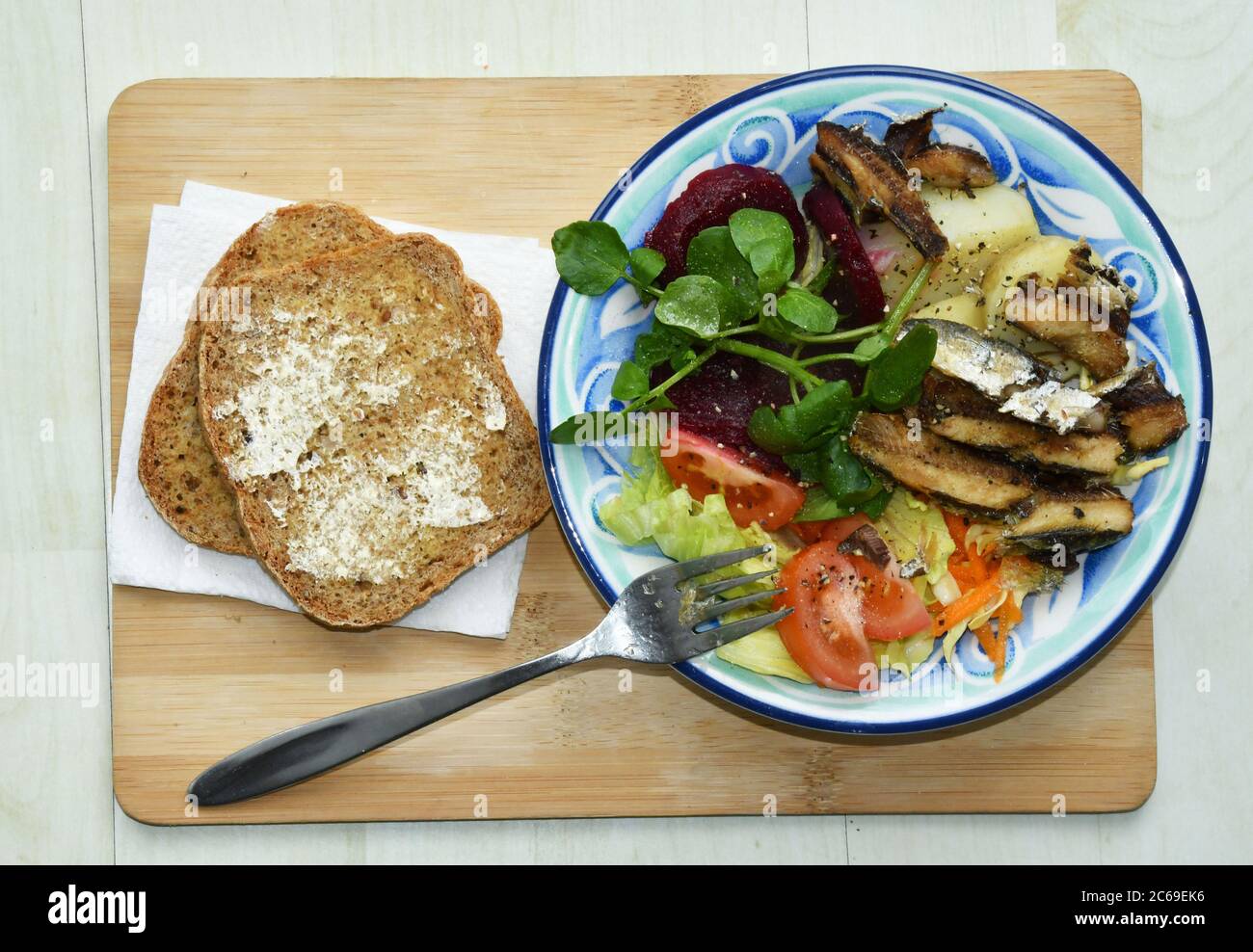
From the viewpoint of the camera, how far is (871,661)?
254 centimetres

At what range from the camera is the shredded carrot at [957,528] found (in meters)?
2.64

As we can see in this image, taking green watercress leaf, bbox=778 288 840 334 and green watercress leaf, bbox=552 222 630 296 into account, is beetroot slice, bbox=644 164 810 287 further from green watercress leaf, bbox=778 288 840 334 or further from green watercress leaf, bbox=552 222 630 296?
green watercress leaf, bbox=778 288 840 334

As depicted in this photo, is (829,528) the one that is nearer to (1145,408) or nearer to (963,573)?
(963,573)

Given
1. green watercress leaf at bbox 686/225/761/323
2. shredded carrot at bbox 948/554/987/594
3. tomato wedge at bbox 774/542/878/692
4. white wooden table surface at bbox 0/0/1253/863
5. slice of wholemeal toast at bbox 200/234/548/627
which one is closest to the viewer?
green watercress leaf at bbox 686/225/761/323

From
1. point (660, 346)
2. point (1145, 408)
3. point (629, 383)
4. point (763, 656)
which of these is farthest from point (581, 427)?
point (1145, 408)

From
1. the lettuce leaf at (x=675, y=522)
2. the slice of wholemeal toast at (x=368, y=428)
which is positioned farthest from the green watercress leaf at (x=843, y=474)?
the slice of wholemeal toast at (x=368, y=428)

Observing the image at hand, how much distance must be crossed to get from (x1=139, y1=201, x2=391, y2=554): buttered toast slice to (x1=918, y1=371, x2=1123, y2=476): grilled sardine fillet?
1.48 m

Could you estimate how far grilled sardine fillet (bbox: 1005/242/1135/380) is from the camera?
2465mm

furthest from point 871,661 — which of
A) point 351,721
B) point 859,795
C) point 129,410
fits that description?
point 129,410

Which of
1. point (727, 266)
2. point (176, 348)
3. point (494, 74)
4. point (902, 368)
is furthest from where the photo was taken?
point (494, 74)

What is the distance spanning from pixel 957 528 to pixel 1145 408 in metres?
0.51

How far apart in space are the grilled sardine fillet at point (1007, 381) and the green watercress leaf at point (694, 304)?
43 centimetres

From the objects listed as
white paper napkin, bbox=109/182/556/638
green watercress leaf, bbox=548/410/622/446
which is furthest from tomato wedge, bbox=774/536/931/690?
white paper napkin, bbox=109/182/556/638

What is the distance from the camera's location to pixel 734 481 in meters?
2.54
